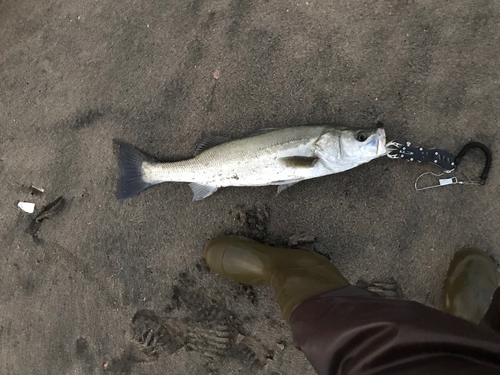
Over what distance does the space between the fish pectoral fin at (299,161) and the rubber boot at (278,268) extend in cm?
84

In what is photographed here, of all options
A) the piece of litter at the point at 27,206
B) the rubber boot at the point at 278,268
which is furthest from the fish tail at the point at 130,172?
the piece of litter at the point at 27,206

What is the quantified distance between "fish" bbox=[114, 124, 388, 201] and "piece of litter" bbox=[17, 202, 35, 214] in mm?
1082

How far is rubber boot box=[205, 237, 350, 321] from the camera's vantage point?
7.92 feet

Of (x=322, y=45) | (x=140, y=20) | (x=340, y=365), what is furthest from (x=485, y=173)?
(x=140, y=20)

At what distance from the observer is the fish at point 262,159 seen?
2.66m

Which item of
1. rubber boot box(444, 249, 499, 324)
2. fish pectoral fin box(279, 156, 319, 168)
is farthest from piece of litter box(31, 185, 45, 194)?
rubber boot box(444, 249, 499, 324)

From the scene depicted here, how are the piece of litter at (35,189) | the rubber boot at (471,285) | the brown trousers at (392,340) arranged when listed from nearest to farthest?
1. the brown trousers at (392,340)
2. the rubber boot at (471,285)
3. the piece of litter at (35,189)

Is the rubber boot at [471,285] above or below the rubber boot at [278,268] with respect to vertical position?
below

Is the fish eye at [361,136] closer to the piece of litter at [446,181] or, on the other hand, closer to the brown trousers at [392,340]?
the piece of litter at [446,181]

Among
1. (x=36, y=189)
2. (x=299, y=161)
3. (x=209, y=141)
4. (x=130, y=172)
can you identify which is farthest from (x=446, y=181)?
(x=36, y=189)

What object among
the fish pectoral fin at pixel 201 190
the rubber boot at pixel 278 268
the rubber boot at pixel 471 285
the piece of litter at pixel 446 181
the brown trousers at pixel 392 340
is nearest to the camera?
the brown trousers at pixel 392 340

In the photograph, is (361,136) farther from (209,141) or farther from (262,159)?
(209,141)

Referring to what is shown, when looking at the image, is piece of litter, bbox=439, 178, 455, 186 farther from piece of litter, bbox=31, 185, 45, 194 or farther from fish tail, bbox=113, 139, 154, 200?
piece of litter, bbox=31, 185, 45, 194

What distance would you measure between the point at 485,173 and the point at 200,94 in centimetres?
287
